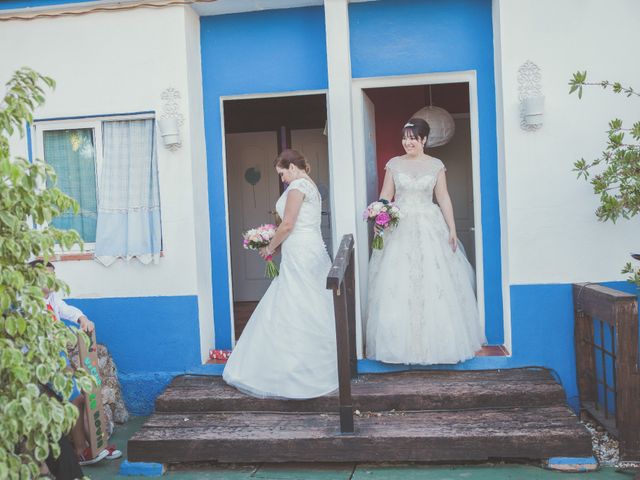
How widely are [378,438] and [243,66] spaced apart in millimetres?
3233

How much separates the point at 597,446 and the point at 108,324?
12.6ft

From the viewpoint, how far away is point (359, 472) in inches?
169

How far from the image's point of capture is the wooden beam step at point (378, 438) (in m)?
4.21

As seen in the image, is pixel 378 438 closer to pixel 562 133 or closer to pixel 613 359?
pixel 613 359

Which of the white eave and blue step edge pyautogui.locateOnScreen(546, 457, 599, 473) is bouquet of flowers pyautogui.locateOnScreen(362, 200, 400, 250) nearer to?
the white eave

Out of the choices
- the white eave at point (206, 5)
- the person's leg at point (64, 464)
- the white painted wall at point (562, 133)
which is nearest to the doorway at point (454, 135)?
the white eave at point (206, 5)

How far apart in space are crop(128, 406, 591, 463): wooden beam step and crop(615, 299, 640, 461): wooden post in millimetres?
281

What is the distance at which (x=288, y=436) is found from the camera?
4.37 metres

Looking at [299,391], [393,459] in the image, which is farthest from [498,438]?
[299,391]

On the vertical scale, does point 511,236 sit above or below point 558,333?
above

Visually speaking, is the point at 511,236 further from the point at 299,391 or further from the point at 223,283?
the point at 223,283

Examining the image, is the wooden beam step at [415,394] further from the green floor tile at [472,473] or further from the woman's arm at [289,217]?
the woman's arm at [289,217]

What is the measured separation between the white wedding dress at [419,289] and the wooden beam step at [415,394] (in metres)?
0.18

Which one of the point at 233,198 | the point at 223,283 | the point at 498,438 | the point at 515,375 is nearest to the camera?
the point at 498,438
